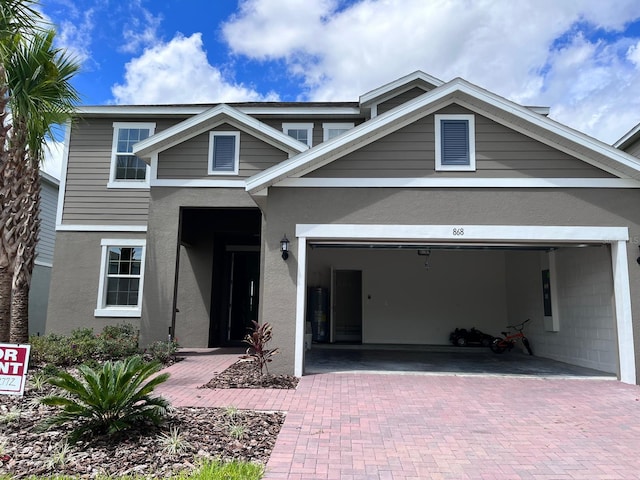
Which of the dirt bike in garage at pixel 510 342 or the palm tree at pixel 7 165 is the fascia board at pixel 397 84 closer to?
the dirt bike in garage at pixel 510 342

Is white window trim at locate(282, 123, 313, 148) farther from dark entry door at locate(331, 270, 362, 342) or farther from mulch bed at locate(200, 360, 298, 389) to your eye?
mulch bed at locate(200, 360, 298, 389)

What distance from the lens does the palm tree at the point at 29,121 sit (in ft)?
29.3

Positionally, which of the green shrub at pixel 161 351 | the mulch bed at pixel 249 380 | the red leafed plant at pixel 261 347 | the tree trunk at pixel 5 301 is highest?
A: the tree trunk at pixel 5 301

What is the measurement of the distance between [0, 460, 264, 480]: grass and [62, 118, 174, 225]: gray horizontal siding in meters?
10.1

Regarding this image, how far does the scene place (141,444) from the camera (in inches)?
193

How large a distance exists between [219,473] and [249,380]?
166 inches

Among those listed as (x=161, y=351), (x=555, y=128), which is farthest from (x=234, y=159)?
A: (x=555, y=128)

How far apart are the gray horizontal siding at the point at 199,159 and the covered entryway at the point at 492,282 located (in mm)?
2654

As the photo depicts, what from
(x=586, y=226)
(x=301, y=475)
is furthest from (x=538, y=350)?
(x=301, y=475)

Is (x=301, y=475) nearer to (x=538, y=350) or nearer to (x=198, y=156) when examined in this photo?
(x=198, y=156)

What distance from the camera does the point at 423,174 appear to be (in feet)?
30.3

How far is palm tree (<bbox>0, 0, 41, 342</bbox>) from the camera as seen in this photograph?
7.61 meters

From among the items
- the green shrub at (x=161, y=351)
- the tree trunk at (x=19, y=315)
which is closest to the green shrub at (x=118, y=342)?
the green shrub at (x=161, y=351)

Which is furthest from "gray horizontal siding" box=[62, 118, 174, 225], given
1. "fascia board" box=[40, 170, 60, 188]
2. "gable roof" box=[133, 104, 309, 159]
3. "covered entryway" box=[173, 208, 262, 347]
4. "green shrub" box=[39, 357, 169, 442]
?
"green shrub" box=[39, 357, 169, 442]
